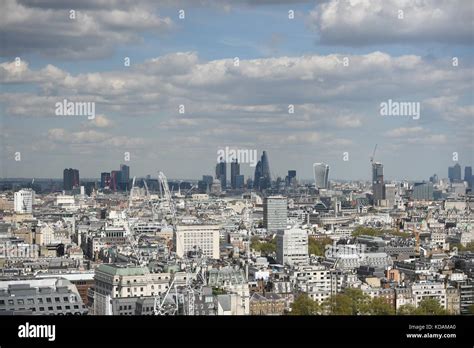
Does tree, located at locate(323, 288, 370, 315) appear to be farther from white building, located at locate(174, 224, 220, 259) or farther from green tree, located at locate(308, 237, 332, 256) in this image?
green tree, located at locate(308, 237, 332, 256)

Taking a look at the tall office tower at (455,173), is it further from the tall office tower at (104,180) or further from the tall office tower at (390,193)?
the tall office tower at (104,180)

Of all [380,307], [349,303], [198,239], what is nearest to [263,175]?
[198,239]

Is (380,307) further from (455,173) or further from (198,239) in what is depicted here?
(198,239)

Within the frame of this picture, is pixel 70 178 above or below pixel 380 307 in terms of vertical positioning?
above

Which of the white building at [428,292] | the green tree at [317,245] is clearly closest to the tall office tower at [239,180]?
the white building at [428,292]
